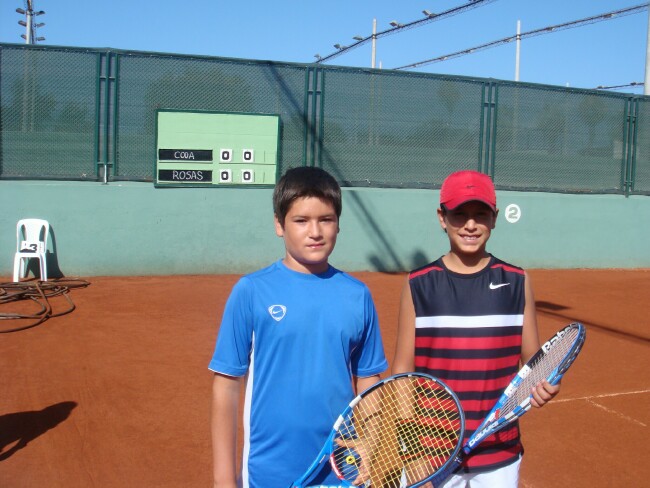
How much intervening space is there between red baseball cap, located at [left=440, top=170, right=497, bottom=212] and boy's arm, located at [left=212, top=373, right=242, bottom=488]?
94 cm

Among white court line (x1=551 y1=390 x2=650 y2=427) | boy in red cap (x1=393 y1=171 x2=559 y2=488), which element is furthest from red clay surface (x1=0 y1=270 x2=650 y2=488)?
boy in red cap (x1=393 y1=171 x2=559 y2=488)

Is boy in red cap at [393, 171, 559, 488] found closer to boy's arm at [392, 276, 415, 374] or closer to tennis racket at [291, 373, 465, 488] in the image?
boy's arm at [392, 276, 415, 374]

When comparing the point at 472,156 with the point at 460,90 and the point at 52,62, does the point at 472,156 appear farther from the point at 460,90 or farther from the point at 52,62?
the point at 52,62

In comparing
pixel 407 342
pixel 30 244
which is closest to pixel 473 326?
pixel 407 342

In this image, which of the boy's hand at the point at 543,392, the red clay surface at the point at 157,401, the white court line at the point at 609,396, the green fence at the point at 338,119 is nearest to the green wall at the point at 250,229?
the green fence at the point at 338,119

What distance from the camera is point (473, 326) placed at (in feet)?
7.71

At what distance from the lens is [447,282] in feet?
7.89

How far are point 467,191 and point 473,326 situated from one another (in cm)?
45

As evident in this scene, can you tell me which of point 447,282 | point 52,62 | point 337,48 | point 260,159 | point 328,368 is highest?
point 337,48

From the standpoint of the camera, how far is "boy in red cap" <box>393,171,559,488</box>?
233 cm

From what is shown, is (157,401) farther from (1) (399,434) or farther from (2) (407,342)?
(1) (399,434)

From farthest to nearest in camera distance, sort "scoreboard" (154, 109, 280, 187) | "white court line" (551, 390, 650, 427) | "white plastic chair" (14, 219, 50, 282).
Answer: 1. "scoreboard" (154, 109, 280, 187)
2. "white plastic chair" (14, 219, 50, 282)
3. "white court line" (551, 390, 650, 427)

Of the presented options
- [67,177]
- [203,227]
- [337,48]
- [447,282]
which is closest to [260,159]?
[203,227]

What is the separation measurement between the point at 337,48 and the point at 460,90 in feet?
70.8
